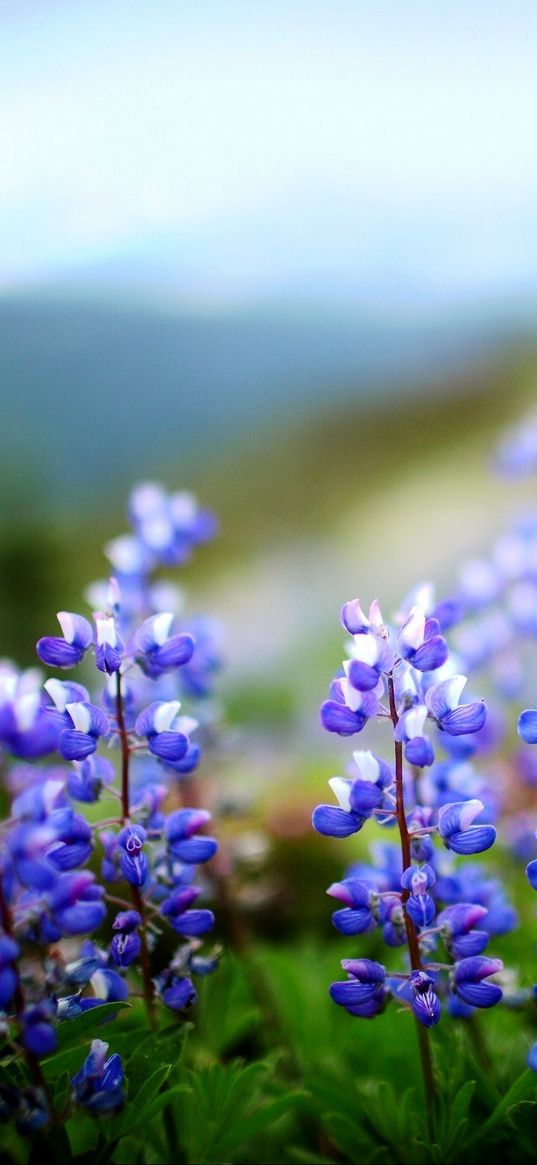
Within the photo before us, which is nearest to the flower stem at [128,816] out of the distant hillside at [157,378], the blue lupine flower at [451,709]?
the blue lupine flower at [451,709]

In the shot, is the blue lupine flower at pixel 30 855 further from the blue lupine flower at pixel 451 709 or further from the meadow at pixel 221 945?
the blue lupine flower at pixel 451 709

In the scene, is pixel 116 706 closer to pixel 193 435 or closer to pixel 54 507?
pixel 54 507

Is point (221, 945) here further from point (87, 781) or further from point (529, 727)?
point (529, 727)

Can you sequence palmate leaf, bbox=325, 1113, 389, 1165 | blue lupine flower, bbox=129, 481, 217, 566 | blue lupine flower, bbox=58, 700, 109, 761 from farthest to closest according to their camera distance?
blue lupine flower, bbox=129, 481, 217, 566 → palmate leaf, bbox=325, 1113, 389, 1165 → blue lupine flower, bbox=58, 700, 109, 761

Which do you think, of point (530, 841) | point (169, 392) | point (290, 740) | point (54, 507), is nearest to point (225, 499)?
point (169, 392)

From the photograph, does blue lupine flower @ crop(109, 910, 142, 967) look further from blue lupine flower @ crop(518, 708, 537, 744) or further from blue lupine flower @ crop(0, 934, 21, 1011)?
blue lupine flower @ crop(518, 708, 537, 744)

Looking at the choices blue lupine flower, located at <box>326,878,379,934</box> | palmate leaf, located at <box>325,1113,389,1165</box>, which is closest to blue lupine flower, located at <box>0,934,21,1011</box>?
blue lupine flower, located at <box>326,878,379,934</box>

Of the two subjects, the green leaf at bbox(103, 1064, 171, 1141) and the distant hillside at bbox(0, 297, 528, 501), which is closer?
the green leaf at bbox(103, 1064, 171, 1141)
